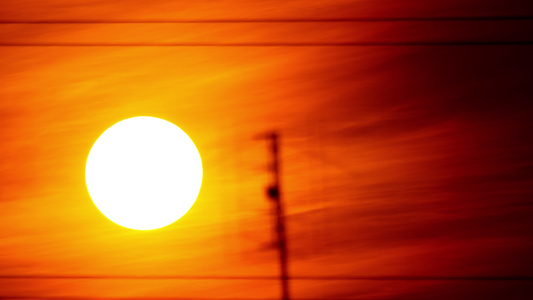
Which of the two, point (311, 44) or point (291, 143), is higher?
point (311, 44)

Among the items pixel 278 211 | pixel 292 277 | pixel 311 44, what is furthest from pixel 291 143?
pixel 292 277

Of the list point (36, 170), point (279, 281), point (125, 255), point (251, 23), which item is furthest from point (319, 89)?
point (36, 170)

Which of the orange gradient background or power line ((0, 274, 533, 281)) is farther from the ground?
Answer: the orange gradient background

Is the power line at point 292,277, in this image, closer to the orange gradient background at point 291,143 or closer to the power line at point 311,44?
the orange gradient background at point 291,143

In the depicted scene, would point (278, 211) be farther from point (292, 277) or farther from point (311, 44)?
point (311, 44)

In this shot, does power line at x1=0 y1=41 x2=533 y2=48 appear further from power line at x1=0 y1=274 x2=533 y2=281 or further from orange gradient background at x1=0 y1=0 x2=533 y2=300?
power line at x1=0 y1=274 x2=533 y2=281

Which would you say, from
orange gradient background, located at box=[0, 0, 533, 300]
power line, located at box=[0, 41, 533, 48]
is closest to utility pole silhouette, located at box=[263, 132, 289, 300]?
orange gradient background, located at box=[0, 0, 533, 300]

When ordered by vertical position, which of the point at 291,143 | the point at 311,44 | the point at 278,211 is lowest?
the point at 278,211

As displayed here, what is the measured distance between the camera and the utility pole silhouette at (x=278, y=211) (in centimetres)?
208

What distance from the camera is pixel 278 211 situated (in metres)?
2.09

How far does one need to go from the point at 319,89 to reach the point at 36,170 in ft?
4.60

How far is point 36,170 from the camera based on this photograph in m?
2.11

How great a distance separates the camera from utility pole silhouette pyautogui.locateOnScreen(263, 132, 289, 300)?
6.83ft

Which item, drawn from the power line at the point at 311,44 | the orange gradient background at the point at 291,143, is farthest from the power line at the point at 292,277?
the power line at the point at 311,44
